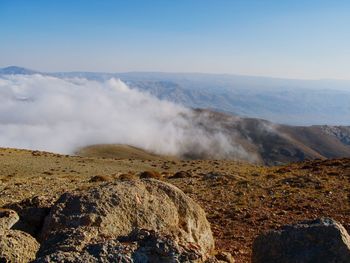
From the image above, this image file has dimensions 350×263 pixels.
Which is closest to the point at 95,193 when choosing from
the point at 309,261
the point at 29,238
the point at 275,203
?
the point at 29,238

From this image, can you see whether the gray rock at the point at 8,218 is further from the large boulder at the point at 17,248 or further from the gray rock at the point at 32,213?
the large boulder at the point at 17,248

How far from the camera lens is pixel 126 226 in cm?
1112

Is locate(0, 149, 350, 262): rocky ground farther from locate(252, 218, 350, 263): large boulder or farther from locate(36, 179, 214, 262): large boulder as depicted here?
locate(252, 218, 350, 263): large boulder

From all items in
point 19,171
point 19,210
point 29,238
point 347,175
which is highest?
point 29,238

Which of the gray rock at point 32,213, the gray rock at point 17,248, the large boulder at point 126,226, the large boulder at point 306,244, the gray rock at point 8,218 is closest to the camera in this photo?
the large boulder at point 126,226

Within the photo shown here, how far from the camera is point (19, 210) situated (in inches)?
480

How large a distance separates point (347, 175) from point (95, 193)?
2442 cm

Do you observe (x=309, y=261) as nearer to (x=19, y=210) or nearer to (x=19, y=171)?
(x=19, y=210)

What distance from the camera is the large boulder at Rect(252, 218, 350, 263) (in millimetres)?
9008

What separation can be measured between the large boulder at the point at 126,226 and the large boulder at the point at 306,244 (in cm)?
158

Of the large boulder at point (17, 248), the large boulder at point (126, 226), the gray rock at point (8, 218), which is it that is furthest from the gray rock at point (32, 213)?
the large boulder at point (17, 248)

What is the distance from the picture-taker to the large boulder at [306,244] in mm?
9008

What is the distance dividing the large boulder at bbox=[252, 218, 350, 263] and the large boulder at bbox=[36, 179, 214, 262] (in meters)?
1.58

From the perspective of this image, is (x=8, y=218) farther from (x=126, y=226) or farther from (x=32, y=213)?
(x=126, y=226)
